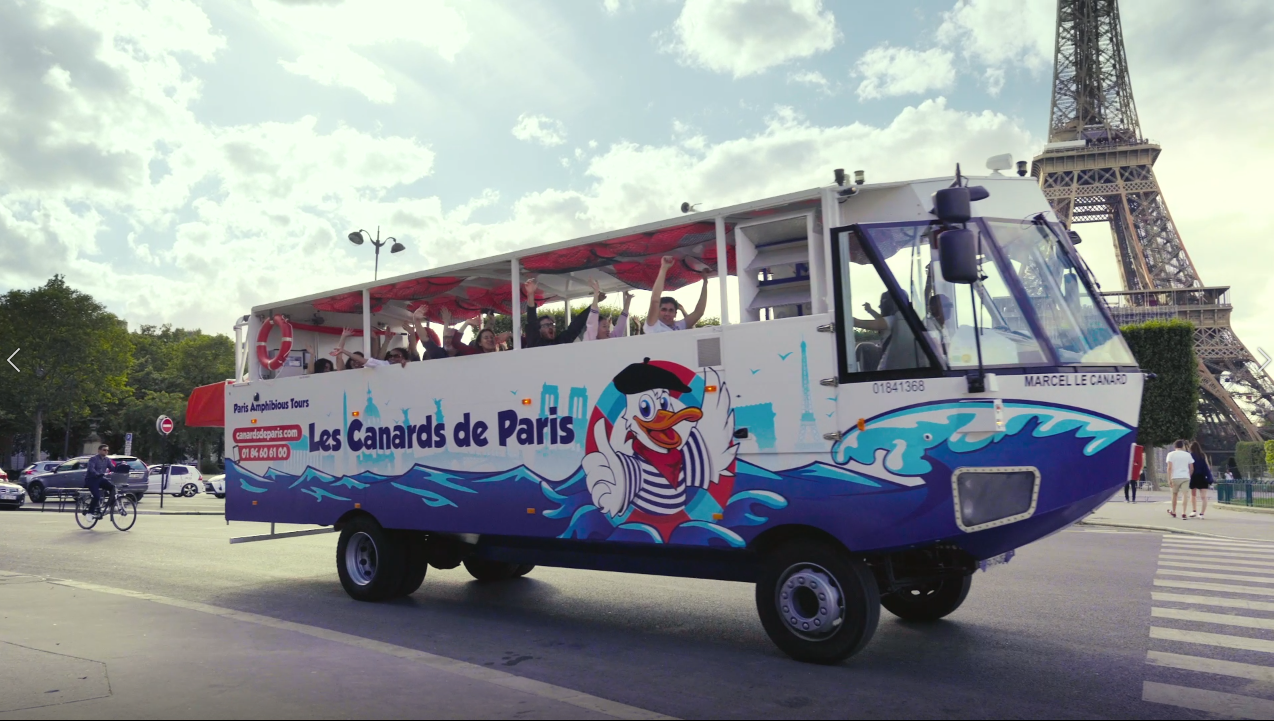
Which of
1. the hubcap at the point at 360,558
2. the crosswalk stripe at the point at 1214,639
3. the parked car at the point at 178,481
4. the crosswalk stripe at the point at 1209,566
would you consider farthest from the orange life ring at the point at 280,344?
the parked car at the point at 178,481

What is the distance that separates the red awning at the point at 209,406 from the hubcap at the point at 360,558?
2.91 metres

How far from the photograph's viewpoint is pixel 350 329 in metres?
10.6

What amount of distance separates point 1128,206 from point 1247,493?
38918 mm

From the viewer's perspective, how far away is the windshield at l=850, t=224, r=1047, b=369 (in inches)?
232

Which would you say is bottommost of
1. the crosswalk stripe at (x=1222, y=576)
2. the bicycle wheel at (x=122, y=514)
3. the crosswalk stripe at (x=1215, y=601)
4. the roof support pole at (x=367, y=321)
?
the crosswalk stripe at (x=1222, y=576)

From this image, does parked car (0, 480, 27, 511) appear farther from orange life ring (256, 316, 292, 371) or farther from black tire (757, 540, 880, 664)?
black tire (757, 540, 880, 664)

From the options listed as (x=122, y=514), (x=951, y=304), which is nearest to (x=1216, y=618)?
(x=951, y=304)

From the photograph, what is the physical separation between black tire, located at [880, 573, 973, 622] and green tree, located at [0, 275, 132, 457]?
54273mm

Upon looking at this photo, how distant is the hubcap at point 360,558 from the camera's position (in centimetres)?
938

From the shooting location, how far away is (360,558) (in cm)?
948

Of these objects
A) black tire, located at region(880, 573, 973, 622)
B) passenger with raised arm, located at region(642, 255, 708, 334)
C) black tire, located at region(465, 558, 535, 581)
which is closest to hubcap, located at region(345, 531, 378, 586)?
black tire, located at region(465, 558, 535, 581)

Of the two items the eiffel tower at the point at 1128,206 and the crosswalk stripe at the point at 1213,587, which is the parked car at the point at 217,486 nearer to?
the crosswalk stripe at the point at 1213,587

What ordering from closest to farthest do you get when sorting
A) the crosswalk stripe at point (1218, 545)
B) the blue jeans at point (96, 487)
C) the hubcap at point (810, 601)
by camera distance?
the hubcap at point (810, 601) < the crosswalk stripe at point (1218, 545) < the blue jeans at point (96, 487)

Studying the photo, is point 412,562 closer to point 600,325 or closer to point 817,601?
point 600,325
